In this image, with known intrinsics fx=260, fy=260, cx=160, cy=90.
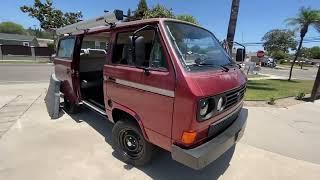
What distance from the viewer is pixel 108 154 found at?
4.66m

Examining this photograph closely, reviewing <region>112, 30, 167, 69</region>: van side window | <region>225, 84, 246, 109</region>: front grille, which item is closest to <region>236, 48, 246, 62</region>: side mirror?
<region>225, 84, 246, 109</region>: front grille

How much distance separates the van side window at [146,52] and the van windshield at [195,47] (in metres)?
0.23

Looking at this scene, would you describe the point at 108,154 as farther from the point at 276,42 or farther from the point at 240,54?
the point at 276,42

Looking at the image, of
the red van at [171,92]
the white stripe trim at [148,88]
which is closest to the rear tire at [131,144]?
the red van at [171,92]

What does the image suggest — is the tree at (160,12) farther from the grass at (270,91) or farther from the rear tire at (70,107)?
the rear tire at (70,107)

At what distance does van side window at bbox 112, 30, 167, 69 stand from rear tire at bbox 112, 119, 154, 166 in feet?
3.31

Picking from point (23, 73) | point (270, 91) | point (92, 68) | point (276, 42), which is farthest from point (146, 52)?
point (276, 42)

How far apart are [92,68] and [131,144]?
10.6 feet

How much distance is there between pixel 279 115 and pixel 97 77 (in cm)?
536

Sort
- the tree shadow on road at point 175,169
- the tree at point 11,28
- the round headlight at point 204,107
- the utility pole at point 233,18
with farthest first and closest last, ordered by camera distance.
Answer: the tree at point 11,28 < the utility pole at point 233,18 < the tree shadow on road at point 175,169 < the round headlight at point 204,107

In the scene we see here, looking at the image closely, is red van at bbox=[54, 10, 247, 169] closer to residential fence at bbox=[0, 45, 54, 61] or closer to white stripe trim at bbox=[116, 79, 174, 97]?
white stripe trim at bbox=[116, 79, 174, 97]

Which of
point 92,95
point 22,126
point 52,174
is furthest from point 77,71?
point 52,174

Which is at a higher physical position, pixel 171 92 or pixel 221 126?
pixel 171 92

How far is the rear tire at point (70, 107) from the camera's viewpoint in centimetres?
682
